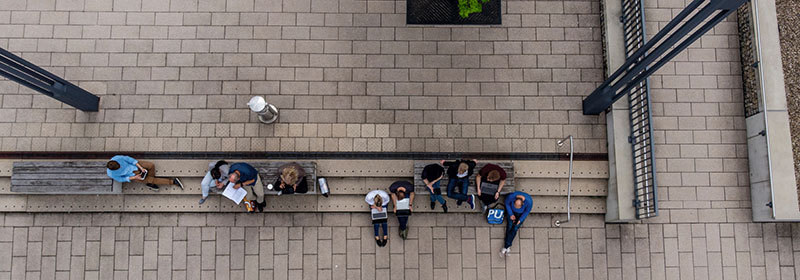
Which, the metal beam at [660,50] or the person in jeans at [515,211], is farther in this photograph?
the person in jeans at [515,211]

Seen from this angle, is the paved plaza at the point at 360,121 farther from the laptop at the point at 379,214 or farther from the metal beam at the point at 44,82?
the laptop at the point at 379,214

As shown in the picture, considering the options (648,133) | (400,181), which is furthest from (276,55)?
(648,133)

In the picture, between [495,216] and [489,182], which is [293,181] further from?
[495,216]

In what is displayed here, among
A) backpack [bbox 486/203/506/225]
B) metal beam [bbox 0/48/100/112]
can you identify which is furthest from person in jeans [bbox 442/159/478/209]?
metal beam [bbox 0/48/100/112]

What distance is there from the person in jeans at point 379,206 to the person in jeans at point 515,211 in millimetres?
2327

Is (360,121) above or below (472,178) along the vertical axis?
above

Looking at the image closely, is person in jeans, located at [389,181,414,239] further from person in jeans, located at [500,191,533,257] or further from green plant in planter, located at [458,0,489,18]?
green plant in planter, located at [458,0,489,18]

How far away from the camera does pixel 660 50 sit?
6.71m

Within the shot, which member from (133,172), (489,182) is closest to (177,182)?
(133,172)

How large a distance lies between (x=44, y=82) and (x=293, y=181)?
16.5ft

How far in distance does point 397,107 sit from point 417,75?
798 millimetres

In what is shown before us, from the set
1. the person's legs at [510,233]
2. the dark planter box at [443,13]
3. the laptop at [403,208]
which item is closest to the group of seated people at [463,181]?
the laptop at [403,208]

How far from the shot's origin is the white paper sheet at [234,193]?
8898 mm

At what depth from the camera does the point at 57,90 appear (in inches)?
349
